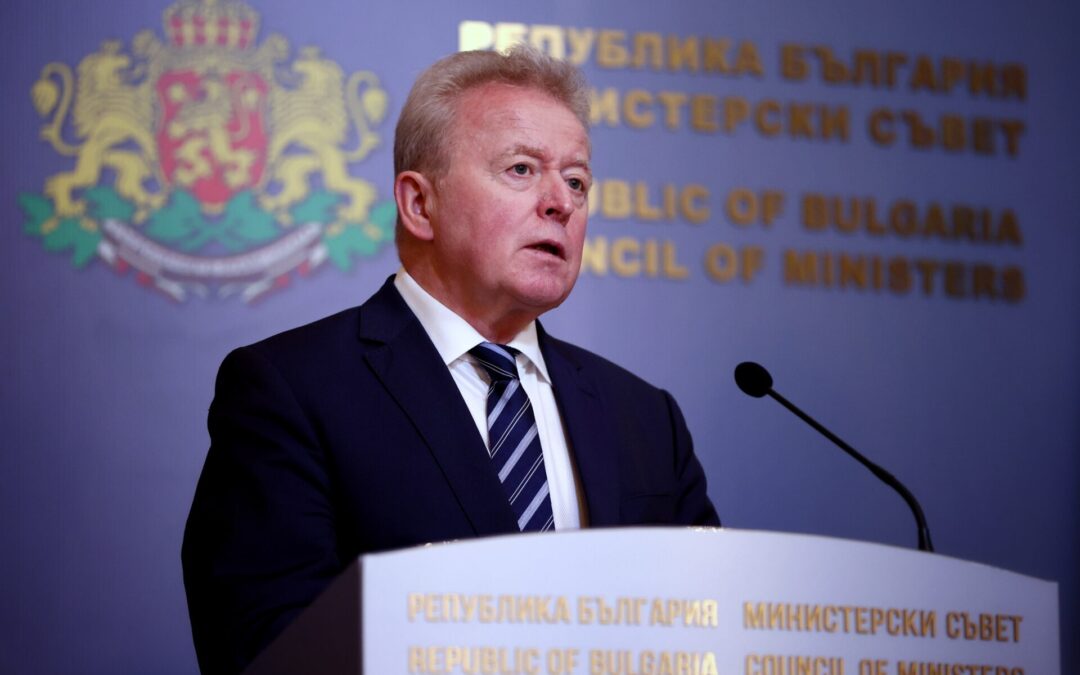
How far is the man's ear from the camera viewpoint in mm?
2504

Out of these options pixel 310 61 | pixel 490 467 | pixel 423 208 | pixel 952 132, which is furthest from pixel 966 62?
pixel 490 467

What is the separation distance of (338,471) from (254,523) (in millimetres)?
179

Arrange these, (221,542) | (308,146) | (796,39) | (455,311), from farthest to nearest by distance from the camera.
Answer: (796,39)
(308,146)
(455,311)
(221,542)

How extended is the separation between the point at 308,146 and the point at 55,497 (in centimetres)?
104

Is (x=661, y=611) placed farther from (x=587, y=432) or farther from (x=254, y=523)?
(x=587, y=432)

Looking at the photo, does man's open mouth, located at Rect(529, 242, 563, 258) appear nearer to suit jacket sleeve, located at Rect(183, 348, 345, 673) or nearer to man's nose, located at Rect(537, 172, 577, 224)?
man's nose, located at Rect(537, 172, 577, 224)

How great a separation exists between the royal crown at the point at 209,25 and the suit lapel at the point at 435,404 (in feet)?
4.72

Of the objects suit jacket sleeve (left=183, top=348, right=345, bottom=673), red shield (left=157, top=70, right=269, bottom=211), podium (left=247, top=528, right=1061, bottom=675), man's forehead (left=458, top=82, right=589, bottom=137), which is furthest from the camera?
red shield (left=157, top=70, right=269, bottom=211)

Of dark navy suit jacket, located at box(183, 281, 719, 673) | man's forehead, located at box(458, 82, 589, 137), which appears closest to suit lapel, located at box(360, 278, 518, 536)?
dark navy suit jacket, located at box(183, 281, 719, 673)

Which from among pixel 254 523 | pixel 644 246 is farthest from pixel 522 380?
pixel 644 246

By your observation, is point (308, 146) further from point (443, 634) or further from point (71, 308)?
point (443, 634)

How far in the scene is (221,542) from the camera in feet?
6.67

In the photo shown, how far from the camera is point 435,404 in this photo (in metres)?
2.24

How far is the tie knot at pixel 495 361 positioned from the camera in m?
2.39
